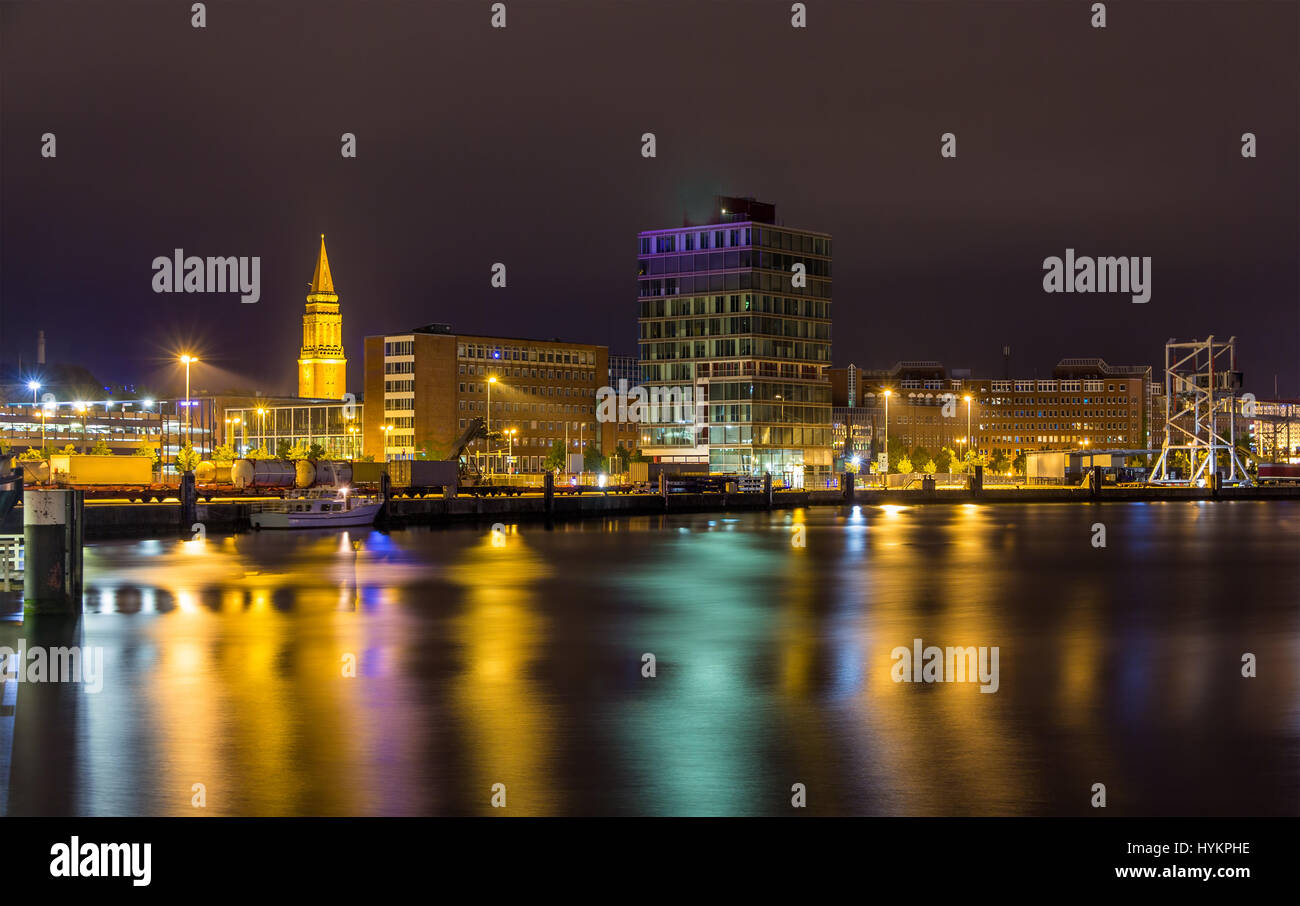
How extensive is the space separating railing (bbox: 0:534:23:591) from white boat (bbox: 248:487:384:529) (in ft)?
121

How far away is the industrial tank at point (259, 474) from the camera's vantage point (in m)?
91.2

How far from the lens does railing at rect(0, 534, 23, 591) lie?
3262cm

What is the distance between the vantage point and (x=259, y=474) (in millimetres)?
91750

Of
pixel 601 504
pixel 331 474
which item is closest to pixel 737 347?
pixel 601 504

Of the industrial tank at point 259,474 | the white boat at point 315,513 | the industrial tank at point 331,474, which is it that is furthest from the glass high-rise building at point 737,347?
the white boat at point 315,513

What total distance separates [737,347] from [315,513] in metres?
94.7

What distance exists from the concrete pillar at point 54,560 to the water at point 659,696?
96cm

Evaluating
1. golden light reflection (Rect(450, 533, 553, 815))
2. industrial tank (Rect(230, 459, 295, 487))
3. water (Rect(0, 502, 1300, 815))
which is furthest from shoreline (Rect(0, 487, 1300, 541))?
industrial tank (Rect(230, 459, 295, 487))

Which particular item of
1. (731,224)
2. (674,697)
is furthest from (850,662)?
(731,224)

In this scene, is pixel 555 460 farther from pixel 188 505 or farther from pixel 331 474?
pixel 188 505

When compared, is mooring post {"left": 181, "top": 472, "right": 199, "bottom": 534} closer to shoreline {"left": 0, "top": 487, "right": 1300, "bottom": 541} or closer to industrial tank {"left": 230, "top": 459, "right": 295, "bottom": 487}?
shoreline {"left": 0, "top": 487, "right": 1300, "bottom": 541}

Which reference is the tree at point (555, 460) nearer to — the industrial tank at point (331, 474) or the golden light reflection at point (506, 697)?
the industrial tank at point (331, 474)
